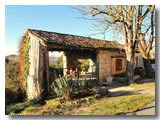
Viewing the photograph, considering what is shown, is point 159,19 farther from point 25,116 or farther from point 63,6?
point 25,116

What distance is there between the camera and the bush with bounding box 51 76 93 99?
4220mm

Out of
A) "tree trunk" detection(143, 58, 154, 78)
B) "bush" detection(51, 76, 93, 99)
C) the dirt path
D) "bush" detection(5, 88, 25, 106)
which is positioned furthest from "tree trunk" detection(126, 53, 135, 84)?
"bush" detection(5, 88, 25, 106)

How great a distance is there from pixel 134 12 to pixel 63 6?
355 centimetres

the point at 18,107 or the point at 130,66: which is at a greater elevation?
the point at 130,66

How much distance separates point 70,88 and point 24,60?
3.13m

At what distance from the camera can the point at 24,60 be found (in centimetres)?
592

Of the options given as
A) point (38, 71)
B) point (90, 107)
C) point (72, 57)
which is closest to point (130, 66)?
point (90, 107)

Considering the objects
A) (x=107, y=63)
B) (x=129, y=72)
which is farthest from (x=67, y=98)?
(x=107, y=63)

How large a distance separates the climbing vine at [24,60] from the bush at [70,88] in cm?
218

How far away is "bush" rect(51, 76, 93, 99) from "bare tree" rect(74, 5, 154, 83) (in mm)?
3167

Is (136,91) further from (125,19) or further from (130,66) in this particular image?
(125,19)

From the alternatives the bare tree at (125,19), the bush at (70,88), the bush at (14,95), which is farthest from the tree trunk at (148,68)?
the bush at (14,95)

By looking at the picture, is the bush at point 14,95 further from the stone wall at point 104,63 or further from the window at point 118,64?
the window at point 118,64

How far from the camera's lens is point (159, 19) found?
12.8 ft
